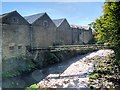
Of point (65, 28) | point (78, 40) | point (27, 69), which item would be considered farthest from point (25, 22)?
point (78, 40)

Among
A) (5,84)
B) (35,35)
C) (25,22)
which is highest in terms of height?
(25,22)

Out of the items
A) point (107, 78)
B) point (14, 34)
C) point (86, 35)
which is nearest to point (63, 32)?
point (86, 35)

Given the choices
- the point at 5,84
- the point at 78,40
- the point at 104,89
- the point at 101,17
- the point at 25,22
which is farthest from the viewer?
the point at 78,40

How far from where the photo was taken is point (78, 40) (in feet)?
29.4

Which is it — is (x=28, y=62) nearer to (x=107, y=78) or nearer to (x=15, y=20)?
(x=15, y=20)

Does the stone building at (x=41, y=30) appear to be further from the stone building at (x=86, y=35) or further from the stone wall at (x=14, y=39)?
the stone building at (x=86, y=35)

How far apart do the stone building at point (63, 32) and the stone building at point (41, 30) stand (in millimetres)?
294

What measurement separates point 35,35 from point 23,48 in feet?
2.90

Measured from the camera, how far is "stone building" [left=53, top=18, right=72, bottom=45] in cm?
773

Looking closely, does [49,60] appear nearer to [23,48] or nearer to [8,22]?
[23,48]

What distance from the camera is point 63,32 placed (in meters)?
8.15

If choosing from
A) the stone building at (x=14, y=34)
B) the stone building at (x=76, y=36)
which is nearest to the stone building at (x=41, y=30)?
the stone building at (x=14, y=34)

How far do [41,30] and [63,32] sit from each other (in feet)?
4.68

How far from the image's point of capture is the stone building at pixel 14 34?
5426 mm
